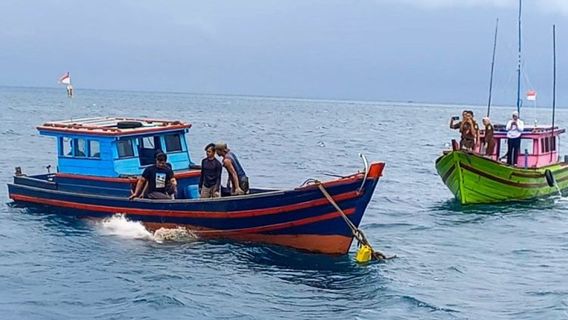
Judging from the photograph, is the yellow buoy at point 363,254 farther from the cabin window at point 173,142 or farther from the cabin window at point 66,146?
the cabin window at point 66,146

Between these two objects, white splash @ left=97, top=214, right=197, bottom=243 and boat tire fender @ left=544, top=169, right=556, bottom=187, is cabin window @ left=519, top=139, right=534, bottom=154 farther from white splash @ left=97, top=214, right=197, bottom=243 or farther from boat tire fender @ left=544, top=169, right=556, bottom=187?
white splash @ left=97, top=214, right=197, bottom=243

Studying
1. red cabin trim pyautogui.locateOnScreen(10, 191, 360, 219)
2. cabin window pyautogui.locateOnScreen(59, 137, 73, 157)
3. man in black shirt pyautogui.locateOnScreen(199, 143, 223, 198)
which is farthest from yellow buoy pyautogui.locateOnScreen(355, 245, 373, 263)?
cabin window pyautogui.locateOnScreen(59, 137, 73, 157)

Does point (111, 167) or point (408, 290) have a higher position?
point (111, 167)

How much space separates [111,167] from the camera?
77.5ft

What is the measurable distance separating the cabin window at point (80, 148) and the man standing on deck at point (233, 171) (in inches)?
193

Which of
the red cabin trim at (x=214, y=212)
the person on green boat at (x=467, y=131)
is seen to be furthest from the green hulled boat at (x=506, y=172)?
the red cabin trim at (x=214, y=212)

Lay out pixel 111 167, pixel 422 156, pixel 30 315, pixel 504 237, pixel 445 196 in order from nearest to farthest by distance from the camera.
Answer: pixel 30 315
pixel 111 167
pixel 504 237
pixel 445 196
pixel 422 156

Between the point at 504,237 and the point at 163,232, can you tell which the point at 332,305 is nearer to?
the point at 163,232

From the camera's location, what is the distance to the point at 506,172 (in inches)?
1161

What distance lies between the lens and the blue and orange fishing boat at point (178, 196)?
1970cm

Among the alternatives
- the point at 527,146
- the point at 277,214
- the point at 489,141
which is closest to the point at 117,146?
the point at 277,214

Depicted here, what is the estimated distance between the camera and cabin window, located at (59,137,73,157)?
2495 cm

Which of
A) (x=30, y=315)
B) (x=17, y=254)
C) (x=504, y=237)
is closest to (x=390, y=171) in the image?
(x=504, y=237)

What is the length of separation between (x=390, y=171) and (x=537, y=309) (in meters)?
29.6
